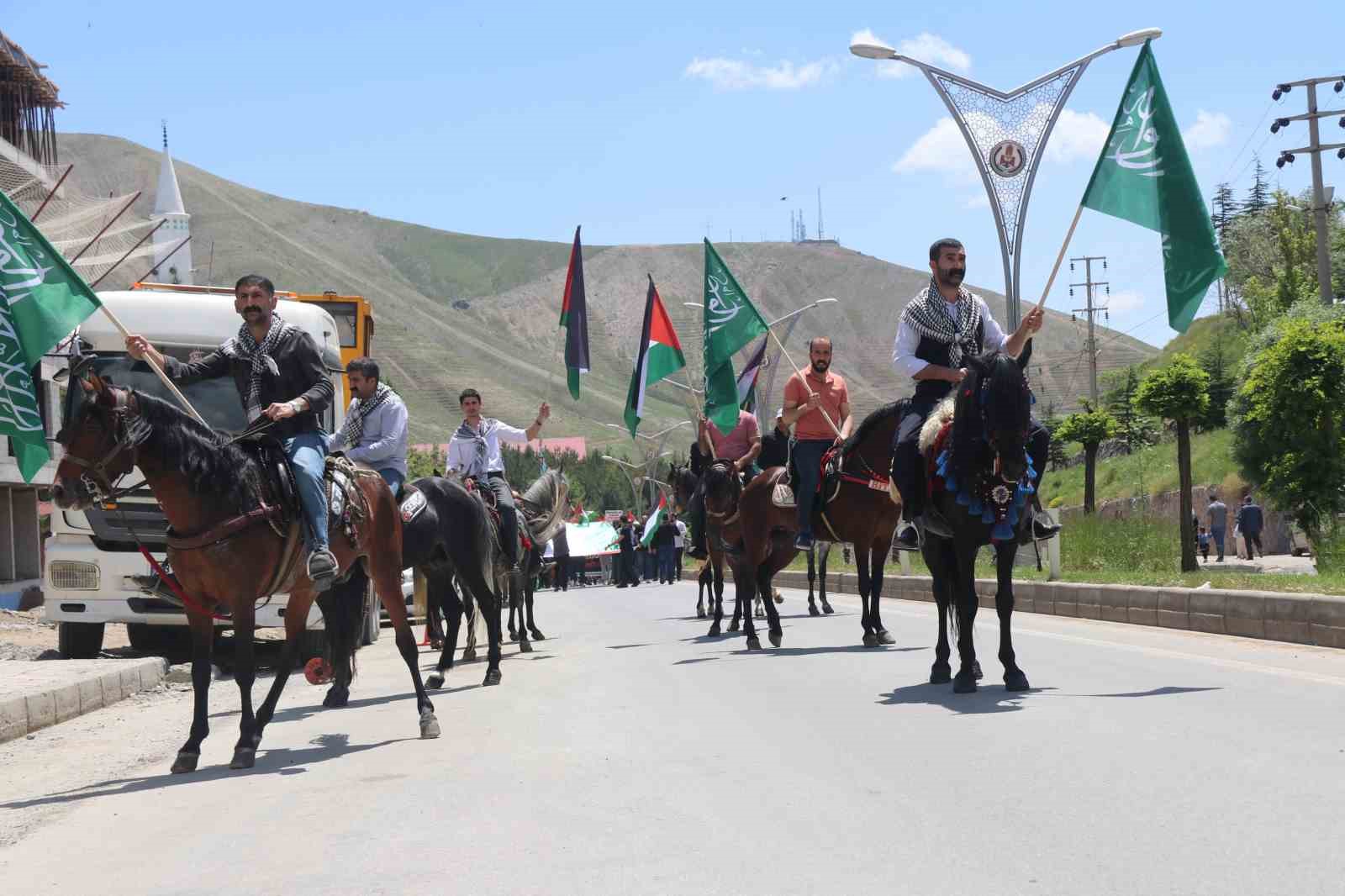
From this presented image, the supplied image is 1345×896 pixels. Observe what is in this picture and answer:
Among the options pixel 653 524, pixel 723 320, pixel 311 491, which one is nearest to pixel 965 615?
pixel 311 491

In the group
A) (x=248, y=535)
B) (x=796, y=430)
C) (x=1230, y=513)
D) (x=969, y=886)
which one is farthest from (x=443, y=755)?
(x=1230, y=513)

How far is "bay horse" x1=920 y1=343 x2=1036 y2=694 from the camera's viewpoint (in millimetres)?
8969

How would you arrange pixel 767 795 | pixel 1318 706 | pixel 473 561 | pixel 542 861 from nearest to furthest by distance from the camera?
1. pixel 542 861
2. pixel 767 795
3. pixel 1318 706
4. pixel 473 561

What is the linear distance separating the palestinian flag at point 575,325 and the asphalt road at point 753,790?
40.8ft

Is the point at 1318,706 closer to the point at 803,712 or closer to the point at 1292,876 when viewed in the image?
the point at 803,712

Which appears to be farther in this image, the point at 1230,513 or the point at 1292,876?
the point at 1230,513

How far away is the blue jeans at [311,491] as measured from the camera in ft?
29.6

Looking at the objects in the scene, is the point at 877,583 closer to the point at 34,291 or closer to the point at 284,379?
the point at 284,379

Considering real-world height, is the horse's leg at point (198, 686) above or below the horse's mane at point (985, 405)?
below

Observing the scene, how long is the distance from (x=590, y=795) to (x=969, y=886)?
7.74 ft

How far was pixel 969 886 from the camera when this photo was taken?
4.71 metres

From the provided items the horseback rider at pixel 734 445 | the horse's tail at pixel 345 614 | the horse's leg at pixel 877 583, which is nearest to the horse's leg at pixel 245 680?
the horse's tail at pixel 345 614

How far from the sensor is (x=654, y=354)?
23.9 metres

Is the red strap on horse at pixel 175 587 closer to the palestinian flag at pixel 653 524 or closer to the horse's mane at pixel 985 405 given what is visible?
the horse's mane at pixel 985 405
